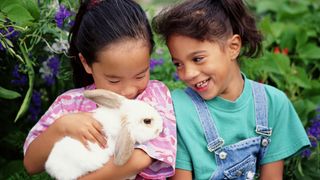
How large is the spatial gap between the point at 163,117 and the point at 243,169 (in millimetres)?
468

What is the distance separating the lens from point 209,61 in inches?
93.7

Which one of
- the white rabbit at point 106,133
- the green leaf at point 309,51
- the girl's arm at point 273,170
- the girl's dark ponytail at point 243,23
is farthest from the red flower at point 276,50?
the white rabbit at point 106,133

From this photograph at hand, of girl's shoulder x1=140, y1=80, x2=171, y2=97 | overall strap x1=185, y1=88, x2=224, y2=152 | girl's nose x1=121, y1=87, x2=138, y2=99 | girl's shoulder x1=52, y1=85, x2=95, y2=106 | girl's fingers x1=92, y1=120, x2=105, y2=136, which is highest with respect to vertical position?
girl's nose x1=121, y1=87, x2=138, y2=99

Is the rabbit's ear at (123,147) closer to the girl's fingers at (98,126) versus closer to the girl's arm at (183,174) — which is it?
the girl's fingers at (98,126)

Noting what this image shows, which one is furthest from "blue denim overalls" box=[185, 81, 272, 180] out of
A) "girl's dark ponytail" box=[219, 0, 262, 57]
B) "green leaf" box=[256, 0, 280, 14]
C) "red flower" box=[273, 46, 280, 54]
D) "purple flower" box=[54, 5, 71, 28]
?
"green leaf" box=[256, 0, 280, 14]

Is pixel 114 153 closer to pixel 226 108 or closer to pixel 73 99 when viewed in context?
pixel 73 99

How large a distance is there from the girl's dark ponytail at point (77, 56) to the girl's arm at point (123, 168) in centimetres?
53

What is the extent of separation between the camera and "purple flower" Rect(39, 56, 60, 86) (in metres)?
2.88

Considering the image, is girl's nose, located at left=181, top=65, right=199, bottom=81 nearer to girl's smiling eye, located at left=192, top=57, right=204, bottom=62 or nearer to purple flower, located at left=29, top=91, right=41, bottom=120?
girl's smiling eye, located at left=192, top=57, right=204, bottom=62

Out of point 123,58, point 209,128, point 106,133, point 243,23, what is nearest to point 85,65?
point 123,58

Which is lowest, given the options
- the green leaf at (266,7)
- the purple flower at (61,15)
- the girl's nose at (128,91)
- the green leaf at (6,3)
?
the girl's nose at (128,91)

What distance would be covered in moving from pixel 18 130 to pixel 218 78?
122 centimetres

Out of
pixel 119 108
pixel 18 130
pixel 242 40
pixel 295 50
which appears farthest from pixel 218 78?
pixel 295 50

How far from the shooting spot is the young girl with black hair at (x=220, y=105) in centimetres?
239
